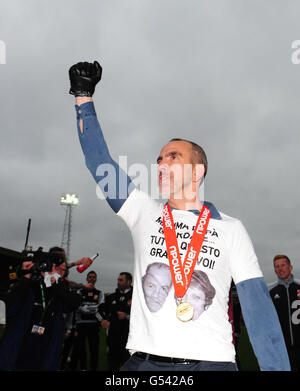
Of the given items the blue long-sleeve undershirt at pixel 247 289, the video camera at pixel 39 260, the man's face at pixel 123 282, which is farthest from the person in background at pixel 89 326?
the blue long-sleeve undershirt at pixel 247 289

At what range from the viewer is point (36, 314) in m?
5.91

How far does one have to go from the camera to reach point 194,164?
2.43 m

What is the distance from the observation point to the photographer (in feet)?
18.2

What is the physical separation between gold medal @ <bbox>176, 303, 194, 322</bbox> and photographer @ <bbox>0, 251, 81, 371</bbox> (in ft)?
14.6

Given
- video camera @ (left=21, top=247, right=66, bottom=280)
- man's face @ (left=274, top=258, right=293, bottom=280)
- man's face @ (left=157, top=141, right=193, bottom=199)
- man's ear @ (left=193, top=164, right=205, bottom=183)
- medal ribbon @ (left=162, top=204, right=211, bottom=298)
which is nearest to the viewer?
medal ribbon @ (left=162, top=204, right=211, bottom=298)

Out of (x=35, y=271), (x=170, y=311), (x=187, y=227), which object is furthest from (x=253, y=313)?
(x=35, y=271)

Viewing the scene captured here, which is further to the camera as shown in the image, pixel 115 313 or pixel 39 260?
pixel 115 313

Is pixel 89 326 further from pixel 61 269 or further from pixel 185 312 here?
pixel 185 312

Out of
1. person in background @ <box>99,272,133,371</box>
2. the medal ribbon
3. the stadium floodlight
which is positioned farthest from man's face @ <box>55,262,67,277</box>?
the stadium floodlight

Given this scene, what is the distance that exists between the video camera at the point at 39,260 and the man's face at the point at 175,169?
418 cm

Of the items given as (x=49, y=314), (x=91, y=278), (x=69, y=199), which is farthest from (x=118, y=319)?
(x=69, y=199)

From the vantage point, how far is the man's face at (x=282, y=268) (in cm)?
766

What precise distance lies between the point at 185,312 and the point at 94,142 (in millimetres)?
1069

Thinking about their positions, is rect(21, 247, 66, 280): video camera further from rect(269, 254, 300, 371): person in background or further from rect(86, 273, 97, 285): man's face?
rect(86, 273, 97, 285): man's face
